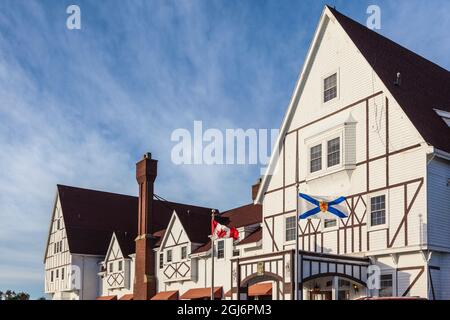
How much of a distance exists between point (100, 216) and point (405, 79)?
42.5 metres

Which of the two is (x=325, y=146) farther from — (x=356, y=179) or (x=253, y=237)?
(x=253, y=237)

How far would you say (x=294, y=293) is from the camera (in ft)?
80.3

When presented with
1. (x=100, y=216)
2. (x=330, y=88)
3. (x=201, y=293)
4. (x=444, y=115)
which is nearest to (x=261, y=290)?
(x=201, y=293)

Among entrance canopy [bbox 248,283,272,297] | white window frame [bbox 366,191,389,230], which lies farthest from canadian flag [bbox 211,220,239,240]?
white window frame [bbox 366,191,389,230]

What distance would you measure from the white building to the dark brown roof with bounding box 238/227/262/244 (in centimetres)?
11

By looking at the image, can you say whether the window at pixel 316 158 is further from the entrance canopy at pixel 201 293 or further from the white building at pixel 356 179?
the entrance canopy at pixel 201 293

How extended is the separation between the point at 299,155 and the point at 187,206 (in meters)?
31.9

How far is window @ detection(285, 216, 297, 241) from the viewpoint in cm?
3203

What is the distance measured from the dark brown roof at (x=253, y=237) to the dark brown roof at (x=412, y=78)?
44.0ft

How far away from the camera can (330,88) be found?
30984mm

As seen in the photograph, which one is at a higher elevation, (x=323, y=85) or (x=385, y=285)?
(x=323, y=85)

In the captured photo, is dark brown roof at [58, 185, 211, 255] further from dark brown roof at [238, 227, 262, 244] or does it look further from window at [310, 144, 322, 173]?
window at [310, 144, 322, 173]
